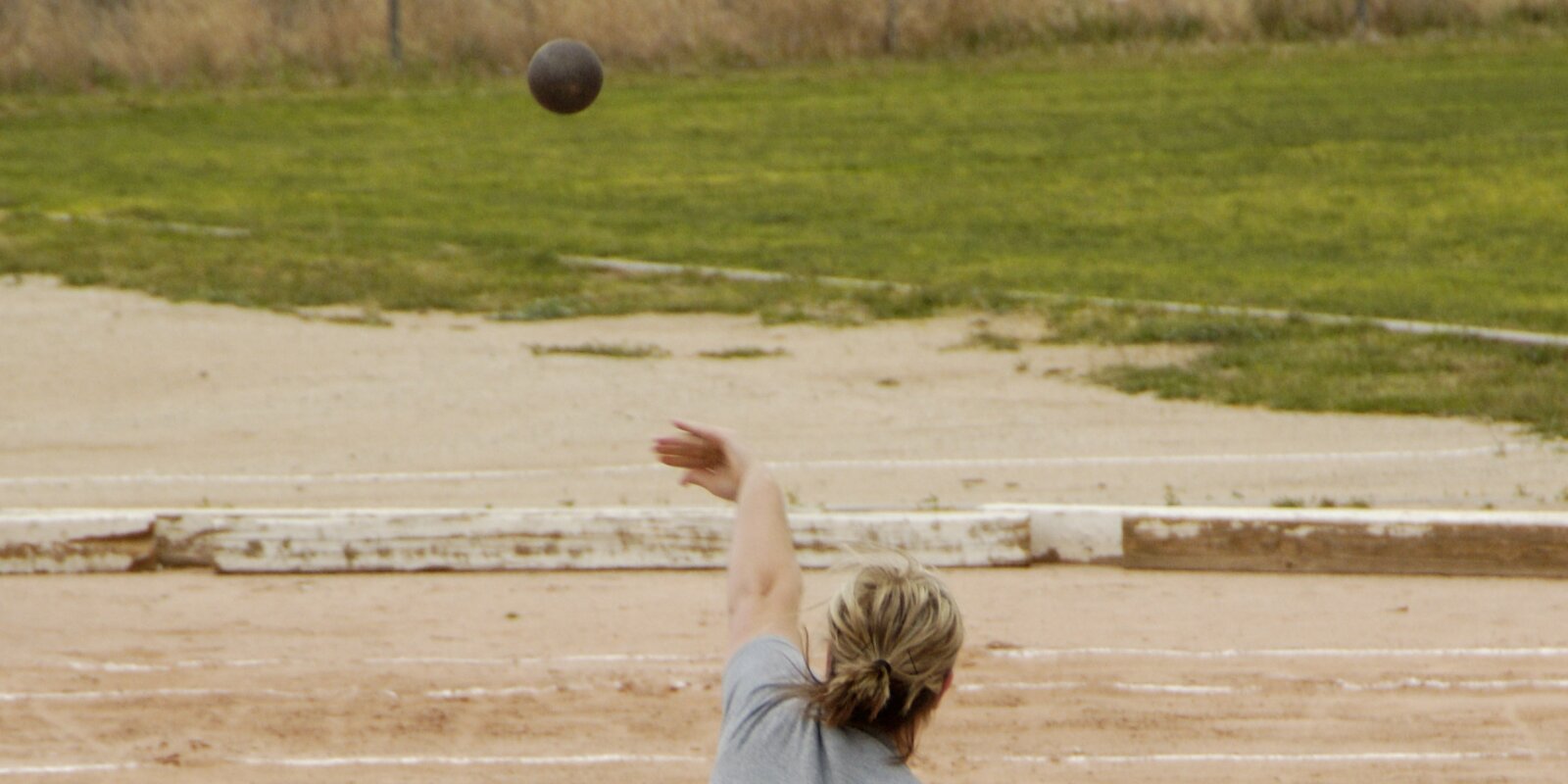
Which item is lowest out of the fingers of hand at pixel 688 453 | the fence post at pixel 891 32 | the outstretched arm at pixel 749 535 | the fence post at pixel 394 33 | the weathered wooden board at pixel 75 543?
the weathered wooden board at pixel 75 543

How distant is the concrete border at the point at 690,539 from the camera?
8.80 metres

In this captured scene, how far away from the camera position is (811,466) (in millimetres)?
11094

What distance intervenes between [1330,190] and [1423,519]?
1273 cm

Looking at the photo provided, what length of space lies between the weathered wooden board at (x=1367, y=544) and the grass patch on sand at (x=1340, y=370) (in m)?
2.79

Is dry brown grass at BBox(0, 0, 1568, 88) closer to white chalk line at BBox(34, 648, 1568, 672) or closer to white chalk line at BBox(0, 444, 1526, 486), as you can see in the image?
white chalk line at BBox(0, 444, 1526, 486)

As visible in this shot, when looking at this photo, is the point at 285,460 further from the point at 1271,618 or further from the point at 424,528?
the point at 1271,618

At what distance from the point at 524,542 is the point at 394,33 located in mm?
21368

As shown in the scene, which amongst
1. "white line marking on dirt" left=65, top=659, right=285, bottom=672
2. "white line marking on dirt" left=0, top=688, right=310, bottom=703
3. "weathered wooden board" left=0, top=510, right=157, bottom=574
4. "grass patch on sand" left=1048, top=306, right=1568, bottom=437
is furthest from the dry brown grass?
"white line marking on dirt" left=0, top=688, right=310, bottom=703

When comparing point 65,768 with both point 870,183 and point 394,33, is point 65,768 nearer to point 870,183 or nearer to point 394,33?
point 870,183

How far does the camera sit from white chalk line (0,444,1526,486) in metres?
10.9

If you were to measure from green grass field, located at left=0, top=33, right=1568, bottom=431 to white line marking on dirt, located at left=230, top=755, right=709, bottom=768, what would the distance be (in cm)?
914

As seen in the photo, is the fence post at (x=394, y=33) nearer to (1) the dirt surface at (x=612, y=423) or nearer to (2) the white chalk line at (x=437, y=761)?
(1) the dirt surface at (x=612, y=423)

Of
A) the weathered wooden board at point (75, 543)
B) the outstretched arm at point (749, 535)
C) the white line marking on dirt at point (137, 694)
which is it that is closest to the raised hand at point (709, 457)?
the outstretched arm at point (749, 535)

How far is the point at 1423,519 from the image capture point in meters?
8.80
